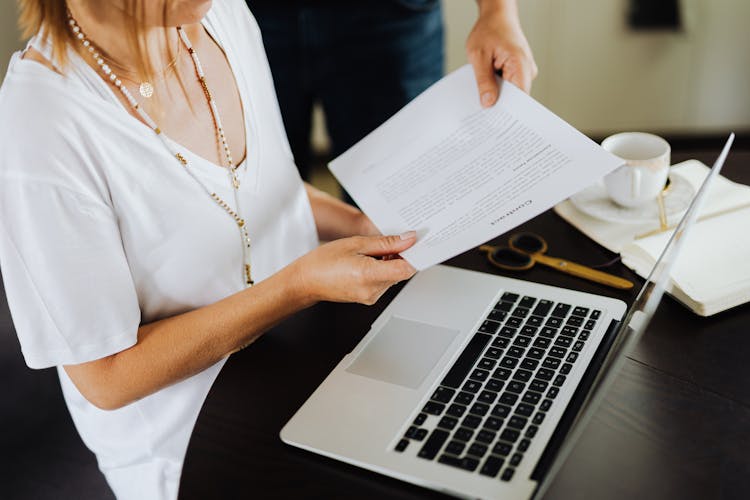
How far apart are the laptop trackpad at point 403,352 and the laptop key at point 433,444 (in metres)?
0.08

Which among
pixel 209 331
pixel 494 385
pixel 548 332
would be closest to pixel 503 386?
pixel 494 385

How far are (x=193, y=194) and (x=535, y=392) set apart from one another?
50cm

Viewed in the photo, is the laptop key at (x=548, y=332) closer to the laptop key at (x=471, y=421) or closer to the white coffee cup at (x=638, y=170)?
the laptop key at (x=471, y=421)

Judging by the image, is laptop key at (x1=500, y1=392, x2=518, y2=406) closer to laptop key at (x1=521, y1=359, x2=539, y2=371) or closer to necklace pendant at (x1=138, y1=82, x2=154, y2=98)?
laptop key at (x1=521, y1=359, x2=539, y2=371)

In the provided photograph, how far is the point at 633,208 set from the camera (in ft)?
3.75

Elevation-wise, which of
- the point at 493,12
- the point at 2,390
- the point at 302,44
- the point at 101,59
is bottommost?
the point at 2,390

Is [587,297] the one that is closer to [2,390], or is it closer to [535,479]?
[535,479]

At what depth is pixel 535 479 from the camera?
0.73m

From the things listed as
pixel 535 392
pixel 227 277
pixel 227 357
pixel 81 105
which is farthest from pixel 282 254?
pixel 535 392

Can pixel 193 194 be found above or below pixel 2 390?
above

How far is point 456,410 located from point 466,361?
0.28 ft

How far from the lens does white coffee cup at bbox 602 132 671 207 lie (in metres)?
1.09

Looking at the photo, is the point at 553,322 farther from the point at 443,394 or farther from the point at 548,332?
the point at 443,394

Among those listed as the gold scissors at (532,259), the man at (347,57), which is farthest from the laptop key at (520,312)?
the man at (347,57)
